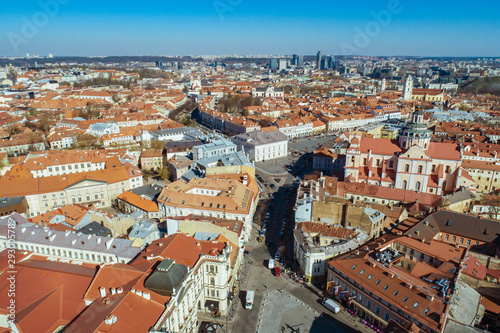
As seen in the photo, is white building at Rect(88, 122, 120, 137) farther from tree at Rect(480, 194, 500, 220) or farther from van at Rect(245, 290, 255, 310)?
tree at Rect(480, 194, 500, 220)

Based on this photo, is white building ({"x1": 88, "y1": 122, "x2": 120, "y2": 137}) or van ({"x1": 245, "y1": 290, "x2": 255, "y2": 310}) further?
white building ({"x1": 88, "y1": 122, "x2": 120, "y2": 137})

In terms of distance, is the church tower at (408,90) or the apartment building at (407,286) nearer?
the apartment building at (407,286)

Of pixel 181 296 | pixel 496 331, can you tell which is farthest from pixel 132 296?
pixel 496 331

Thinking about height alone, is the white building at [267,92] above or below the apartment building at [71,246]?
above

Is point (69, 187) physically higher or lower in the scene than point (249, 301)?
higher

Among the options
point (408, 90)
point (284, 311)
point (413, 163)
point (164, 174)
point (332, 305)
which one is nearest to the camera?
point (332, 305)

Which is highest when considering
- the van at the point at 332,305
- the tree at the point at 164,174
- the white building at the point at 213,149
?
the white building at the point at 213,149

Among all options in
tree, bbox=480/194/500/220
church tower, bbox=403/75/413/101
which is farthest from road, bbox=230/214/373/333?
church tower, bbox=403/75/413/101

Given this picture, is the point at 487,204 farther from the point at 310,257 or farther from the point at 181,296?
the point at 181,296

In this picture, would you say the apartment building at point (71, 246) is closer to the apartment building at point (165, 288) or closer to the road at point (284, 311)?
the apartment building at point (165, 288)

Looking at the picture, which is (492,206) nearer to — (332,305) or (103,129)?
(332,305)

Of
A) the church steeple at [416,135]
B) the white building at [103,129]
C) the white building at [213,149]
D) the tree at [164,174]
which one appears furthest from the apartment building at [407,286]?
the white building at [103,129]

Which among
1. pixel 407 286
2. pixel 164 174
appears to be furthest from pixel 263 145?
pixel 407 286
